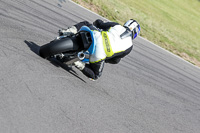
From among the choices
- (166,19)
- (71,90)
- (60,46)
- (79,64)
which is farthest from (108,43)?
(166,19)

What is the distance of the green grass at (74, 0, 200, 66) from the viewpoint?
12.2 meters

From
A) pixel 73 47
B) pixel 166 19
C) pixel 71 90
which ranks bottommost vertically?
pixel 166 19

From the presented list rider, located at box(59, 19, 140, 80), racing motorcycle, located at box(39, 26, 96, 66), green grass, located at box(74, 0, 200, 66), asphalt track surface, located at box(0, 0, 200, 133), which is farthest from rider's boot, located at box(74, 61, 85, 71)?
green grass, located at box(74, 0, 200, 66)

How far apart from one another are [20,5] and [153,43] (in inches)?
247

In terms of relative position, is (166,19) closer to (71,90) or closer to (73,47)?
(73,47)

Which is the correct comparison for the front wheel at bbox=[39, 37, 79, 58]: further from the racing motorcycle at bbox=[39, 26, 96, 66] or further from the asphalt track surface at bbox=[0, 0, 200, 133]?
the asphalt track surface at bbox=[0, 0, 200, 133]

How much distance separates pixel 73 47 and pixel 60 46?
10.1 inches

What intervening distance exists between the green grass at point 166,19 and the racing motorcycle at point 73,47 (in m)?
6.57

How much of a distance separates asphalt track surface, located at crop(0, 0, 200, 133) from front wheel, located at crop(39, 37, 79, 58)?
0.25 meters

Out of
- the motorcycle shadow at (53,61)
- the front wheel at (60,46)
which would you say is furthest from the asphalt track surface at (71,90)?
the front wheel at (60,46)

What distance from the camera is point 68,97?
4.47m

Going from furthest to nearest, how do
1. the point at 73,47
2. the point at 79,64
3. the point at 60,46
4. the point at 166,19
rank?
1. the point at 166,19
2. the point at 79,64
3. the point at 73,47
4. the point at 60,46

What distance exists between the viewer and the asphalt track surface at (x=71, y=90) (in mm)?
3715

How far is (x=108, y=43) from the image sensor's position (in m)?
4.62
